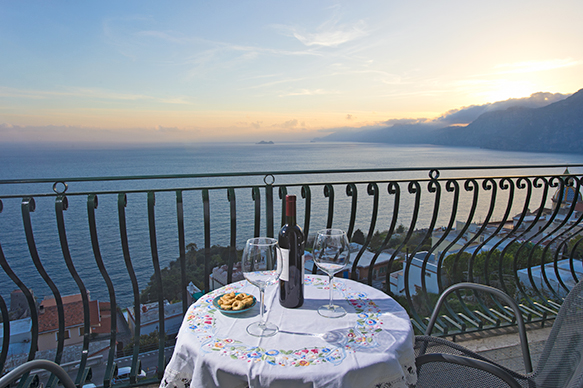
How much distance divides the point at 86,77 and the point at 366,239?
43732mm

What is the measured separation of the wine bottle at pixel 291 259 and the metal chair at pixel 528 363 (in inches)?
23.8

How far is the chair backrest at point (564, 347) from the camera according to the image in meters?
1.08

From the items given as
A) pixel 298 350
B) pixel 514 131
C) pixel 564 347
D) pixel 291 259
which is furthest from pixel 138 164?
pixel 564 347

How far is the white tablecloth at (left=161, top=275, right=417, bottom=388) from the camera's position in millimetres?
858

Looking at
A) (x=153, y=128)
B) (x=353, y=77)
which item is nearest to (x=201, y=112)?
(x=153, y=128)

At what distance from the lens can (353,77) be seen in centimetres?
2602

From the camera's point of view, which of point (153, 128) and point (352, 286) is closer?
point (352, 286)

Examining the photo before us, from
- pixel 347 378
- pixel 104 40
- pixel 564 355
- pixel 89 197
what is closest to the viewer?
pixel 347 378

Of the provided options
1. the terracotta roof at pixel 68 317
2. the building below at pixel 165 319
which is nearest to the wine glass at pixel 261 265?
the building below at pixel 165 319

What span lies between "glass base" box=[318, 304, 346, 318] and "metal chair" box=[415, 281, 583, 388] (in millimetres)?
433

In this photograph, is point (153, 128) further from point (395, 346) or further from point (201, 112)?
point (395, 346)

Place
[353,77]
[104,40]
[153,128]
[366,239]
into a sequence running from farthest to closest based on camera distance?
1. [153,128]
2. [104,40]
3. [353,77]
4. [366,239]

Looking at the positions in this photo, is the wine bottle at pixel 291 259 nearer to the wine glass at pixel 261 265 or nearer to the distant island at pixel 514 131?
the wine glass at pixel 261 265

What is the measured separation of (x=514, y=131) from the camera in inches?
541
